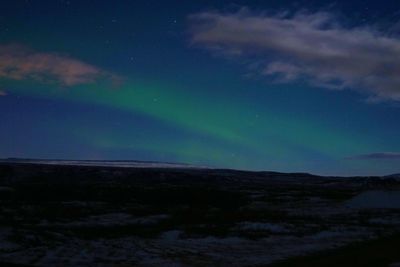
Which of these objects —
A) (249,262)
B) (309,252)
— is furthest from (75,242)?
(309,252)

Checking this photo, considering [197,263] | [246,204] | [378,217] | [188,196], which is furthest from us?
[188,196]

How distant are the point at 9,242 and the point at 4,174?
95653mm

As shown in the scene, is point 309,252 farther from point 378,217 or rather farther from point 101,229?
point 378,217

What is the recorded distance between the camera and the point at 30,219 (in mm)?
46375

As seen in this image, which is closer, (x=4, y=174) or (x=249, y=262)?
(x=249, y=262)

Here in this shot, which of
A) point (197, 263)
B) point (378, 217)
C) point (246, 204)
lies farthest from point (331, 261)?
point (246, 204)

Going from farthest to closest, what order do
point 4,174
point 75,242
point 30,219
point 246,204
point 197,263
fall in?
1. point 4,174
2. point 246,204
3. point 30,219
4. point 75,242
5. point 197,263

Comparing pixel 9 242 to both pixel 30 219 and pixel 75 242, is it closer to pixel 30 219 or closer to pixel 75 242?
pixel 75 242

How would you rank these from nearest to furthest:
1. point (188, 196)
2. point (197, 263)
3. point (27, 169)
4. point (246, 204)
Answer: point (197, 263) < point (246, 204) < point (188, 196) < point (27, 169)

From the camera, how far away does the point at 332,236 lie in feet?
124

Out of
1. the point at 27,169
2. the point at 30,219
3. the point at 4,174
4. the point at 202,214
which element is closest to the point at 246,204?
the point at 202,214

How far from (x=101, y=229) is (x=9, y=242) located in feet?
35.8

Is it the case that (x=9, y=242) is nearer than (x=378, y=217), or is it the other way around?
(x=9, y=242)

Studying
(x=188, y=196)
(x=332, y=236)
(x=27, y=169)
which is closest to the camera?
Answer: (x=332, y=236)
